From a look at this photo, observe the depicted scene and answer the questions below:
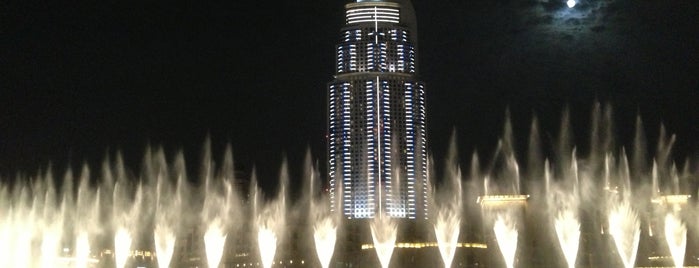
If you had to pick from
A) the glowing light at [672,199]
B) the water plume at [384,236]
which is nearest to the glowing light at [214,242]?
the water plume at [384,236]

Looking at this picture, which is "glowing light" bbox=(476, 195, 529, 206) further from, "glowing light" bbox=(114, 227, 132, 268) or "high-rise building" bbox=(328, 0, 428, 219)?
"glowing light" bbox=(114, 227, 132, 268)

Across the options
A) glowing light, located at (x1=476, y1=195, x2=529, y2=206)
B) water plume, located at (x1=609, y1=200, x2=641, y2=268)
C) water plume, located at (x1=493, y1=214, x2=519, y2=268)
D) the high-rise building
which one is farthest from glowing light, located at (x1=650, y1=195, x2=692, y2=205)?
the high-rise building

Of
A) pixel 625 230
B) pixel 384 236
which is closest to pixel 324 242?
pixel 384 236

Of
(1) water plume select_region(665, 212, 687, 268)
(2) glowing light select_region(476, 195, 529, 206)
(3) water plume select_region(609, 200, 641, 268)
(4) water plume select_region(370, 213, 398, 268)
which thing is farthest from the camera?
(2) glowing light select_region(476, 195, 529, 206)

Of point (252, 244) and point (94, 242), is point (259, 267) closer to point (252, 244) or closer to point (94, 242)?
point (252, 244)

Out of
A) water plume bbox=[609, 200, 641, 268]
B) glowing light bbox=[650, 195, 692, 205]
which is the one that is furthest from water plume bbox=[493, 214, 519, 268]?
glowing light bbox=[650, 195, 692, 205]

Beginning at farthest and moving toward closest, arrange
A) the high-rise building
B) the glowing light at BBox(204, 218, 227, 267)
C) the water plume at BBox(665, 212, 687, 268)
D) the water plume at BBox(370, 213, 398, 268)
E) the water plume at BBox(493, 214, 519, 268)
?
the high-rise building
the water plume at BBox(370, 213, 398, 268)
the water plume at BBox(493, 214, 519, 268)
the glowing light at BBox(204, 218, 227, 267)
the water plume at BBox(665, 212, 687, 268)

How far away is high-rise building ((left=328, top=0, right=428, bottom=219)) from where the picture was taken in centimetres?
9938

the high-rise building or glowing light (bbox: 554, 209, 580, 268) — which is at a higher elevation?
the high-rise building

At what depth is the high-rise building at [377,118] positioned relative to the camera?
99375 mm

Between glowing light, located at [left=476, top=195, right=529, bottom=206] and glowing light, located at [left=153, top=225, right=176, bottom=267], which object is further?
glowing light, located at [left=476, top=195, right=529, bottom=206]

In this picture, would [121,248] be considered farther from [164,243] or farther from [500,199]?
[500,199]

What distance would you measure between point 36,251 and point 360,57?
49.0 meters

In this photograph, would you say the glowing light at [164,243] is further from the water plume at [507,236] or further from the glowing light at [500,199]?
the glowing light at [500,199]
